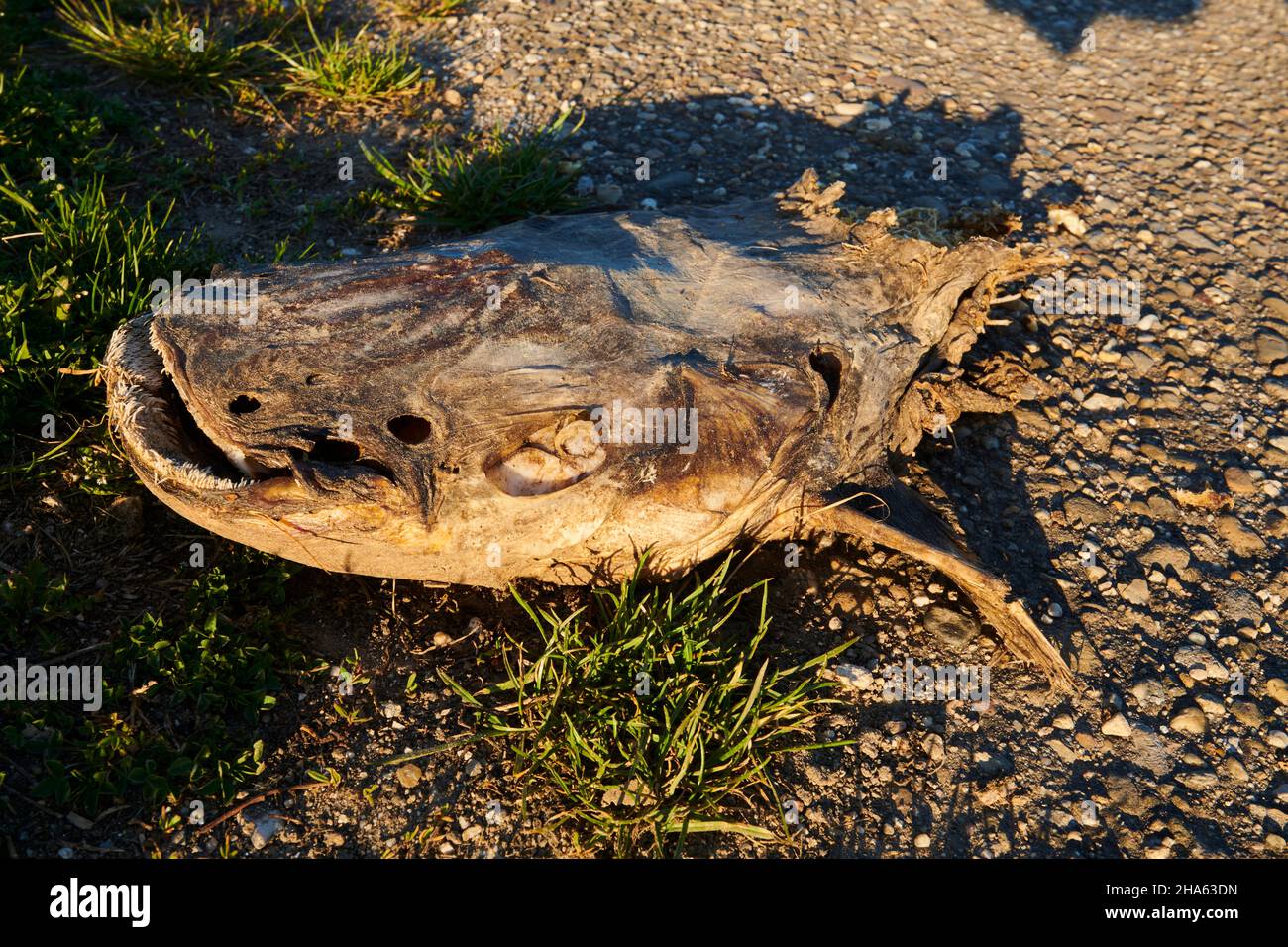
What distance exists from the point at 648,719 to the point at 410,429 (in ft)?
4.13

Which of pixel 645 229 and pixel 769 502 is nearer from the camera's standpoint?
pixel 769 502

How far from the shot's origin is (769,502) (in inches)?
146

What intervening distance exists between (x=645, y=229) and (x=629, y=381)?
106cm

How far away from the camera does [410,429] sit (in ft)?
11.0

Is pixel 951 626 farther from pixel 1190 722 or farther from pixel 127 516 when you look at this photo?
pixel 127 516

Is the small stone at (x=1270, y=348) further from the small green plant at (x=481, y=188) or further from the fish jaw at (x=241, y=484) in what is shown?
the fish jaw at (x=241, y=484)

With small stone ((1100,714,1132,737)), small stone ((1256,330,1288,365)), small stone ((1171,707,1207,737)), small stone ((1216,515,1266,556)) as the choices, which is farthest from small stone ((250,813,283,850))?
small stone ((1256,330,1288,365))

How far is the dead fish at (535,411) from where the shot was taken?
10.6 feet

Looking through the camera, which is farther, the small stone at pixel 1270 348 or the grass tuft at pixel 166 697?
the small stone at pixel 1270 348

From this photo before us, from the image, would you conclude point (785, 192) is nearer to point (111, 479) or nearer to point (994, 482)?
point (994, 482)

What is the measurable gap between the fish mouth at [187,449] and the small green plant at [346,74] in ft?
10.0

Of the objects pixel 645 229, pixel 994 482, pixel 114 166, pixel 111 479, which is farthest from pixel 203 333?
pixel 994 482

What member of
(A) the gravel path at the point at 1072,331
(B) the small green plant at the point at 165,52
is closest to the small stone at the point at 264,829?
(A) the gravel path at the point at 1072,331

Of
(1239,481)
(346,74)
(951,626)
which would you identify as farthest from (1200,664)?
(346,74)
